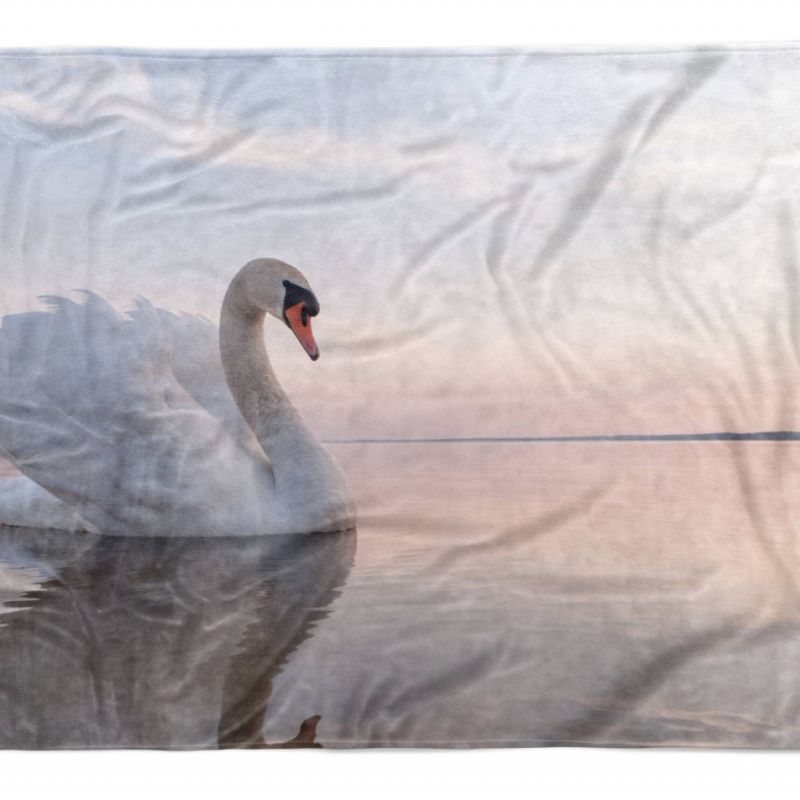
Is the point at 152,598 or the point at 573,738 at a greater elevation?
the point at 152,598

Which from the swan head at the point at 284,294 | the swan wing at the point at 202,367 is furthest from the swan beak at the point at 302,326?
the swan wing at the point at 202,367

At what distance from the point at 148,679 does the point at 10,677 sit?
240 mm

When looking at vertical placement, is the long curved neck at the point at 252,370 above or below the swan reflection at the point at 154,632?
above

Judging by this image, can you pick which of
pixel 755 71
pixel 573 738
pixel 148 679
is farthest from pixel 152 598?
pixel 755 71

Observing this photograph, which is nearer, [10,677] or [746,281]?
[10,677]

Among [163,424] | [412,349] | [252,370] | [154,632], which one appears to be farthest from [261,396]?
[154,632]

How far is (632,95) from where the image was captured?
1598 millimetres

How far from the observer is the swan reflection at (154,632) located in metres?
1.33

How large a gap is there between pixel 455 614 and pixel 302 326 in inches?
23.1

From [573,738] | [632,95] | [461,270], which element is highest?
[632,95]

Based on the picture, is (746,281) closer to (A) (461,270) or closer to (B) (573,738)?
(A) (461,270)

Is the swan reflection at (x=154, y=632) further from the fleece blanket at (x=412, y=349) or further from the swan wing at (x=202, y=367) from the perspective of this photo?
the swan wing at (x=202, y=367)

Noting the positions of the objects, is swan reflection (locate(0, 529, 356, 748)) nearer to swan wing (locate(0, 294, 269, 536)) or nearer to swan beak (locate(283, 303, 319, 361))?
swan wing (locate(0, 294, 269, 536))

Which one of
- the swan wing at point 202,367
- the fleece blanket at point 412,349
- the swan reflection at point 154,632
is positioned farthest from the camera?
the swan wing at point 202,367
